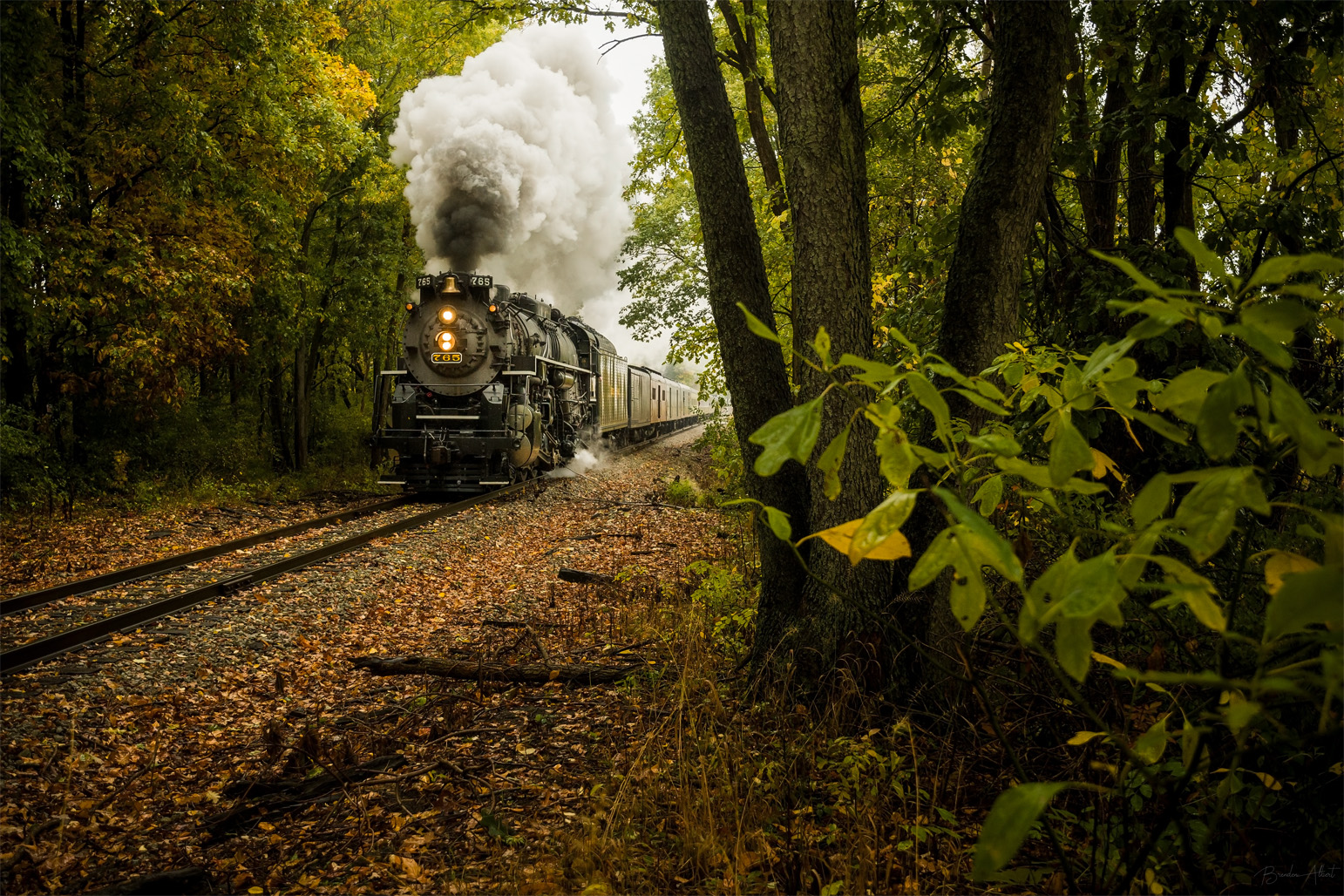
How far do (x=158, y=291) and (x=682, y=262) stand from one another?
935cm

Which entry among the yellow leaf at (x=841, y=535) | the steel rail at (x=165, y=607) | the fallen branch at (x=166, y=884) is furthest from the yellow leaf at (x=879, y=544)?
the steel rail at (x=165, y=607)

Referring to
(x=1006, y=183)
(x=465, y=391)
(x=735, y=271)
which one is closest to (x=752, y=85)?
(x=735, y=271)

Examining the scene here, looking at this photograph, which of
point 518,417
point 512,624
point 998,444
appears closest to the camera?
point 998,444

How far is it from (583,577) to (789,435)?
5995 millimetres

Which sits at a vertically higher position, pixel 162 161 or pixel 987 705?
pixel 162 161

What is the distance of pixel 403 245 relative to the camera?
1716cm

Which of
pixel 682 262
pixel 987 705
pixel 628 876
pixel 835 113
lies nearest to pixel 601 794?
pixel 628 876

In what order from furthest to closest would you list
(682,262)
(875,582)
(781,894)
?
(682,262) < (875,582) < (781,894)

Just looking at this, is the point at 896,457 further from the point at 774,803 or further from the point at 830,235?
the point at 830,235

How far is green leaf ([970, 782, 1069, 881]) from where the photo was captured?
38.4 inches

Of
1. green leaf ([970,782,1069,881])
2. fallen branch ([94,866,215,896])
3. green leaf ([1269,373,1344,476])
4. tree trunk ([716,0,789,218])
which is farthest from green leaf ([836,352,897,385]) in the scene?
tree trunk ([716,0,789,218])

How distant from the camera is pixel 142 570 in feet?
22.9

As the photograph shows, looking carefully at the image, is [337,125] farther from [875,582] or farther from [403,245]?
[875,582]

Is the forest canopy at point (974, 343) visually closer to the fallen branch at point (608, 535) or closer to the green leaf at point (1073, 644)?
the green leaf at point (1073, 644)
